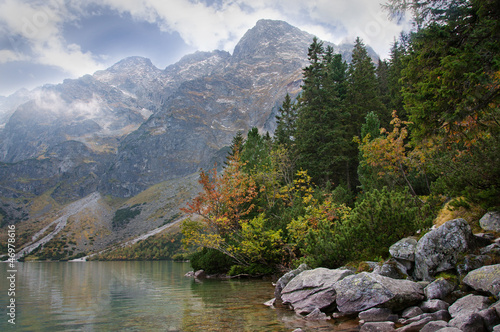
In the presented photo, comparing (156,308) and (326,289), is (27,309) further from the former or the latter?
(326,289)

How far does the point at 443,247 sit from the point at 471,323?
2979 mm

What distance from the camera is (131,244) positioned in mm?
171750

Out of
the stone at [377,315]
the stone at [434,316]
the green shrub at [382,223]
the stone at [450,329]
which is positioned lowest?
the stone at [377,315]

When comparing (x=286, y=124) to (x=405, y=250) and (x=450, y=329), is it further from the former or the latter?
(x=450, y=329)

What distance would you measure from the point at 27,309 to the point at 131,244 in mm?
175624

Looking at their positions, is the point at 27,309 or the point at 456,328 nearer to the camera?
the point at 456,328

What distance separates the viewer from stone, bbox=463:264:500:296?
6129mm

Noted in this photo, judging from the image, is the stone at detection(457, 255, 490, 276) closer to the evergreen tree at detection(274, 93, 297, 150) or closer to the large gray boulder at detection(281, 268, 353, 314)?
the large gray boulder at detection(281, 268, 353, 314)

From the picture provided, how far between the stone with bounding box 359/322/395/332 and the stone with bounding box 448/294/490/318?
1.31m

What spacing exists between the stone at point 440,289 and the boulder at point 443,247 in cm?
62

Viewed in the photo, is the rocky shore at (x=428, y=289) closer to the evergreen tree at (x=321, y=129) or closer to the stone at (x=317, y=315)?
the stone at (x=317, y=315)

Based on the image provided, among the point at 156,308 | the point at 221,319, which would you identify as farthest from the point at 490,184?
the point at 156,308

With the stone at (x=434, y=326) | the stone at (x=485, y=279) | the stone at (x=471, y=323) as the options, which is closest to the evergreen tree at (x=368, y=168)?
the stone at (x=485, y=279)

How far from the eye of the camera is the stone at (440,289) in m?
7.15
